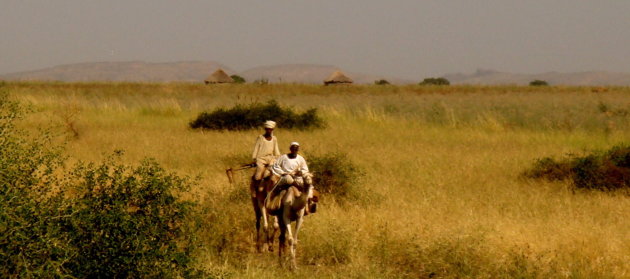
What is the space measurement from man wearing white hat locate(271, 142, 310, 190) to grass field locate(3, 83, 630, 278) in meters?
0.99

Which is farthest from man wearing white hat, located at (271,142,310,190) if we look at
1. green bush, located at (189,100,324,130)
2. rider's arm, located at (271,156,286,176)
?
green bush, located at (189,100,324,130)

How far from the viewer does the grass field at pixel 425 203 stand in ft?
26.0

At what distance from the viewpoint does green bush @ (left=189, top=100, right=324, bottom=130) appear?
954 inches

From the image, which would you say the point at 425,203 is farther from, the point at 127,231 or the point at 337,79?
the point at 337,79

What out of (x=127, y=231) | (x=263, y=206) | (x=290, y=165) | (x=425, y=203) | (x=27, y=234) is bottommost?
(x=425, y=203)

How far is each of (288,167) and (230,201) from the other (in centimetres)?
316

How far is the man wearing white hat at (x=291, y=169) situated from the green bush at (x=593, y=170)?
7.86m

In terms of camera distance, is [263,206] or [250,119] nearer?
[263,206]

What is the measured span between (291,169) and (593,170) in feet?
27.7

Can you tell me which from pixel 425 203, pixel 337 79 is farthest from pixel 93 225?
pixel 337 79

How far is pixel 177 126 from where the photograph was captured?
25484mm

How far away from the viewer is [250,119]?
24562mm

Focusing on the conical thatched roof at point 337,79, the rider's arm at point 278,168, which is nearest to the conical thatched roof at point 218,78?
the conical thatched roof at point 337,79

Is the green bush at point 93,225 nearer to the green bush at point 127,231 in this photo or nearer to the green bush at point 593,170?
the green bush at point 127,231
